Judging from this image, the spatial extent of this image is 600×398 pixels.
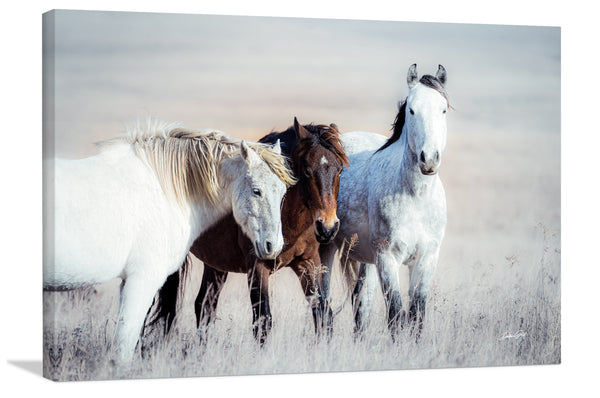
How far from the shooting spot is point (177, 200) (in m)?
7.02

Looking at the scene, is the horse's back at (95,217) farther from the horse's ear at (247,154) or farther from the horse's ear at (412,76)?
the horse's ear at (412,76)

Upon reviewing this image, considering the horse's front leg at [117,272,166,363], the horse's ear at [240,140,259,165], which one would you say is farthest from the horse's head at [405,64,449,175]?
the horse's front leg at [117,272,166,363]

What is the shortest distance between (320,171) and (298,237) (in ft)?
1.88

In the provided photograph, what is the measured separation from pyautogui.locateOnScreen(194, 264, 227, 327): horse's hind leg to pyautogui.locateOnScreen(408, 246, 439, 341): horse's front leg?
61.8 inches

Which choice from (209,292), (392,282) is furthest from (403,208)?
(209,292)

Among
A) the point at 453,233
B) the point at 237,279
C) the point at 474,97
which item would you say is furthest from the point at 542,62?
the point at 237,279

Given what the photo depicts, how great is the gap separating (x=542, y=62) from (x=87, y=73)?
3920mm

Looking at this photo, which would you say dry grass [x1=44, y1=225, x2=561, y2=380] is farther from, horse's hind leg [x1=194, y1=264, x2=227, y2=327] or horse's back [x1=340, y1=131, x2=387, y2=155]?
horse's back [x1=340, y1=131, x2=387, y2=155]

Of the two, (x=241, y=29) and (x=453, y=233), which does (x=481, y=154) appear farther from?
(x=241, y=29)

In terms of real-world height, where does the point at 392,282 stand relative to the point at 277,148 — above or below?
below

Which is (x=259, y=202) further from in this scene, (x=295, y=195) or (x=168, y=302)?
(x=168, y=302)

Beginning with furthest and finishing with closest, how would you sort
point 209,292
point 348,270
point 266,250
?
point 348,270 → point 209,292 → point 266,250

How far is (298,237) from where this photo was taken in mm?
7621

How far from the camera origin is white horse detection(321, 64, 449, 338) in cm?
761
